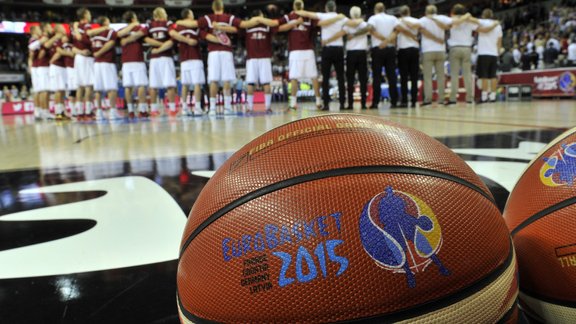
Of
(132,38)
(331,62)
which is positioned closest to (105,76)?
(132,38)

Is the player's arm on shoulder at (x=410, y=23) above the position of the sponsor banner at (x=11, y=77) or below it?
below

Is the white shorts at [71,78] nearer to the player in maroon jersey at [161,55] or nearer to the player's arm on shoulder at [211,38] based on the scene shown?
the player in maroon jersey at [161,55]

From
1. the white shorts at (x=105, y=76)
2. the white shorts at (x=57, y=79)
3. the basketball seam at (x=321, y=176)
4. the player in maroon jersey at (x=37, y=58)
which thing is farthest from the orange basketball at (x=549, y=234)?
the player in maroon jersey at (x=37, y=58)

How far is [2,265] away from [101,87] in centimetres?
810

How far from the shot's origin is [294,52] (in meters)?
8.49

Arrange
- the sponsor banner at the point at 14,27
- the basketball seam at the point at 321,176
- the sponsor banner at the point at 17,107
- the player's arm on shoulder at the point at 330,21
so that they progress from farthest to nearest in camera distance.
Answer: the sponsor banner at the point at 14,27, the sponsor banner at the point at 17,107, the player's arm on shoulder at the point at 330,21, the basketball seam at the point at 321,176

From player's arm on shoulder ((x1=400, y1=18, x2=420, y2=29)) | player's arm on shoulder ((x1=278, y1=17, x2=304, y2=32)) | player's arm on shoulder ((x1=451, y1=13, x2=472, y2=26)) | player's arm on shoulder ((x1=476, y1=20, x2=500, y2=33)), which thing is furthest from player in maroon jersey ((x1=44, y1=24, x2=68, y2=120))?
player's arm on shoulder ((x1=476, y1=20, x2=500, y2=33))

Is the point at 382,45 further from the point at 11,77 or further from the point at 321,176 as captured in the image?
the point at 11,77

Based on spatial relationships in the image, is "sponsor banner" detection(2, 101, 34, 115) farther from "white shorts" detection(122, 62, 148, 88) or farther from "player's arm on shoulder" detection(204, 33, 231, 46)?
"player's arm on shoulder" detection(204, 33, 231, 46)

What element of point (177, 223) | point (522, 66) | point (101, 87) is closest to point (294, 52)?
point (101, 87)

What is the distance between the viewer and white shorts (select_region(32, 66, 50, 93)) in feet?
31.5

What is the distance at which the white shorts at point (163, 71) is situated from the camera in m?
8.38

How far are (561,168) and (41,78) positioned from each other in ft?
34.6

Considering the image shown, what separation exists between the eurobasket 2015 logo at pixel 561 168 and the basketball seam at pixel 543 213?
0.04 m
